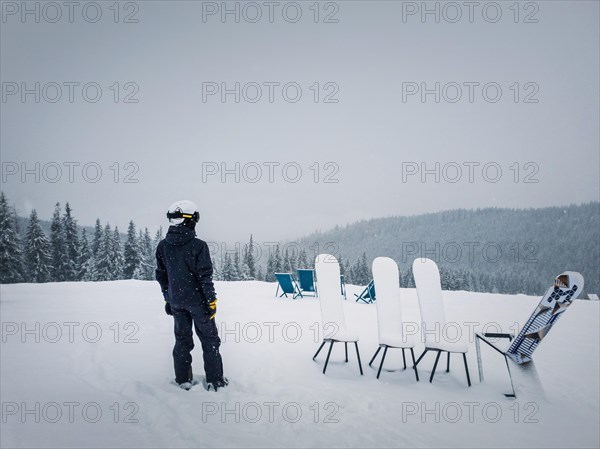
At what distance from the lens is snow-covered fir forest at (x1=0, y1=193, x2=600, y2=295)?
3012 centimetres

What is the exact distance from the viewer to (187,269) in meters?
4.05

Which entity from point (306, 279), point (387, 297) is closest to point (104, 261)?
point (306, 279)

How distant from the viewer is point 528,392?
4.25 m

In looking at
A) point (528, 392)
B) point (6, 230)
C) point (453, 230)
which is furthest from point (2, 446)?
point (453, 230)

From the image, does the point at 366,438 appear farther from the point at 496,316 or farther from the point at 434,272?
the point at 496,316

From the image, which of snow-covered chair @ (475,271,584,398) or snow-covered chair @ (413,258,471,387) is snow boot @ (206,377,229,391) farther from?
snow-covered chair @ (475,271,584,398)

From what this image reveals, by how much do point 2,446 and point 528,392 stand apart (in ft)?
17.9

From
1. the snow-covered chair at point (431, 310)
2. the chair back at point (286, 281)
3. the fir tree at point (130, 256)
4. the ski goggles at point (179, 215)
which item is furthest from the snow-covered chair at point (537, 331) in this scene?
the fir tree at point (130, 256)

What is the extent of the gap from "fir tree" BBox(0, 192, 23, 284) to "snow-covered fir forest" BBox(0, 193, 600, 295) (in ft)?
0.22

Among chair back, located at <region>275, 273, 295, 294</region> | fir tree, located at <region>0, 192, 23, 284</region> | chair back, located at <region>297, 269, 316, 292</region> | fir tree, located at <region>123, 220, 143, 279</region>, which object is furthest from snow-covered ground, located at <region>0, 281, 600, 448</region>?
fir tree, located at <region>123, 220, 143, 279</region>

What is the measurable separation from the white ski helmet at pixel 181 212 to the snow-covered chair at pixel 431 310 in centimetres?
306

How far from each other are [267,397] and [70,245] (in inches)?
1654

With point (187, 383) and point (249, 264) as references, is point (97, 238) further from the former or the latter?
point (187, 383)

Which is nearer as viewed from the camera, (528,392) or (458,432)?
(458,432)
